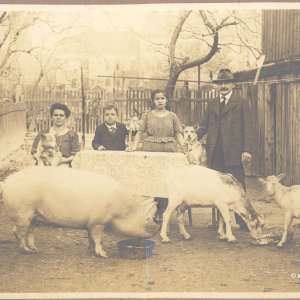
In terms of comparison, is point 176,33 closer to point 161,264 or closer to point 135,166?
point 135,166

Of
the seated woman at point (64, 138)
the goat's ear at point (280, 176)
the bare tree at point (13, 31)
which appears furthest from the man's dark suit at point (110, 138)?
the goat's ear at point (280, 176)

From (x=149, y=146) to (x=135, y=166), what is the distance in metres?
0.15

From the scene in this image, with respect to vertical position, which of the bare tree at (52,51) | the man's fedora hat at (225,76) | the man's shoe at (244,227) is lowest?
the man's shoe at (244,227)

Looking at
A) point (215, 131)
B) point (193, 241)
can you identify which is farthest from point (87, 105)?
point (193, 241)

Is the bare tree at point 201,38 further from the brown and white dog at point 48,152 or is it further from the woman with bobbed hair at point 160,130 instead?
the brown and white dog at point 48,152

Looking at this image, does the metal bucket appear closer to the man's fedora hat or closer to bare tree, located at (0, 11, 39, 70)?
the man's fedora hat

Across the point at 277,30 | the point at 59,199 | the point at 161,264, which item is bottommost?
the point at 161,264

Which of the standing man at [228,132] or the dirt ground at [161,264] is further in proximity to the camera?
the standing man at [228,132]

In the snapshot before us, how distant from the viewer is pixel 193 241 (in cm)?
318

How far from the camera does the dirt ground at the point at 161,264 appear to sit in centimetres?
302

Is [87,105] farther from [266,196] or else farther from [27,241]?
[266,196]

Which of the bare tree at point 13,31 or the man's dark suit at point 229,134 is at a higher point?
the bare tree at point 13,31

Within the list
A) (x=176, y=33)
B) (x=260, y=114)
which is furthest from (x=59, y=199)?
(x=260, y=114)

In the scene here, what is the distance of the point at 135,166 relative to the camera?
3.16m
